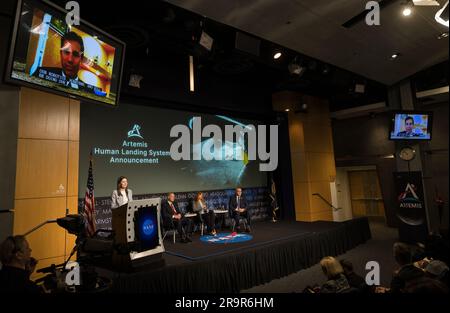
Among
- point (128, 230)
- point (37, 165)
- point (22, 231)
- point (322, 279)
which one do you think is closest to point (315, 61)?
point (322, 279)

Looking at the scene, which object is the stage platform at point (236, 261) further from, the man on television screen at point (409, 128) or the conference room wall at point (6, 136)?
the man on television screen at point (409, 128)

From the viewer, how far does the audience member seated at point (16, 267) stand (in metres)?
1.69

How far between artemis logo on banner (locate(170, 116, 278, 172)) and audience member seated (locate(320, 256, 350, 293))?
4.37m

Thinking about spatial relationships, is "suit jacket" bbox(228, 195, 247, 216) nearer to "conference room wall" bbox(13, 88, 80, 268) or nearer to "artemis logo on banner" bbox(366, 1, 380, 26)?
"conference room wall" bbox(13, 88, 80, 268)

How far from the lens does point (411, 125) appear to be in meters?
6.03

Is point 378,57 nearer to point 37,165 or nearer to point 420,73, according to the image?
point 420,73

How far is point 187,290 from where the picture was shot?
3.38m

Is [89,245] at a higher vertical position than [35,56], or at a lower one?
lower

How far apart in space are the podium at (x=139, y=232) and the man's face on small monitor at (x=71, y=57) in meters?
1.42

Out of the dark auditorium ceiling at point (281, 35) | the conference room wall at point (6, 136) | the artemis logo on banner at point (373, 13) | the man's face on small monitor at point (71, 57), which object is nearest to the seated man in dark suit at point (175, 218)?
the dark auditorium ceiling at point (281, 35)

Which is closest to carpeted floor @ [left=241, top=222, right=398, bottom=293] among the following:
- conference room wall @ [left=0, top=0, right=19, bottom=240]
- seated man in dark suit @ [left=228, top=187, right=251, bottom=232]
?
seated man in dark suit @ [left=228, top=187, right=251, bottom=232]

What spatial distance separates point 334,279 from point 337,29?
385 cm

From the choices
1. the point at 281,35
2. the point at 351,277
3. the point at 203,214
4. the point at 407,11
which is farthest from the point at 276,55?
the point at 351,277

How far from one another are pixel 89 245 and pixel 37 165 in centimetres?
294
